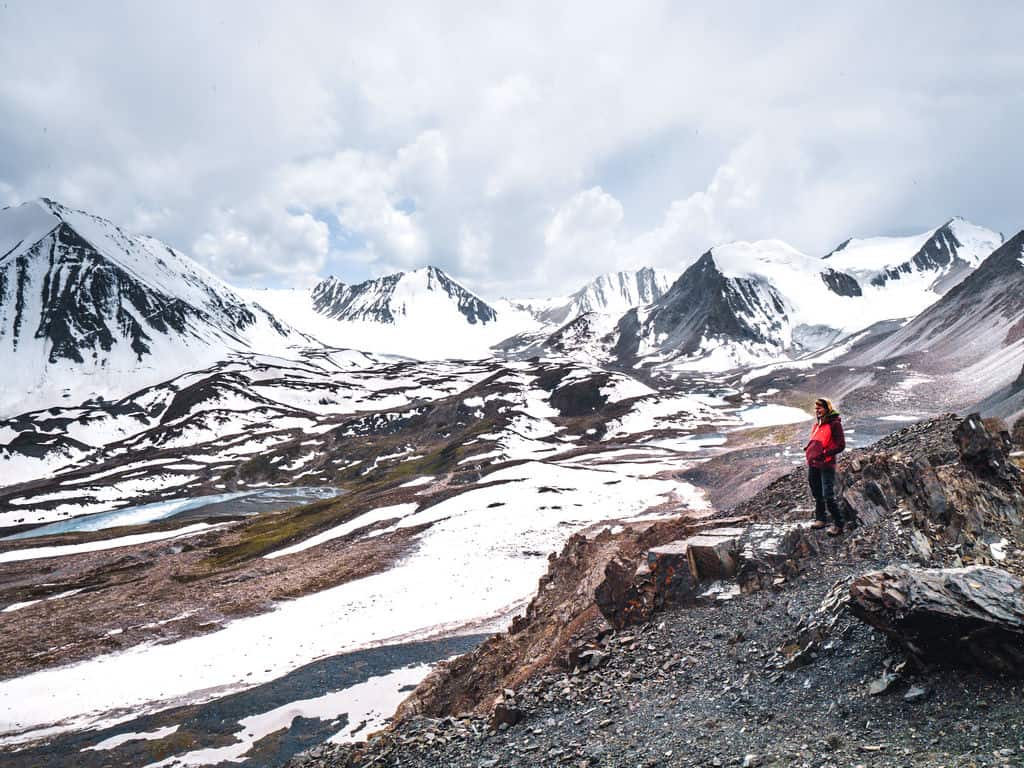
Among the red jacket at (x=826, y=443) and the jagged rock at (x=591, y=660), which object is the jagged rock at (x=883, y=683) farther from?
the red jacket at (x=826, y=443)

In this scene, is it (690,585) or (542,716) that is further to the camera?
(690,585)

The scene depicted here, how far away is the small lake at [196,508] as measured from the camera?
351 feet

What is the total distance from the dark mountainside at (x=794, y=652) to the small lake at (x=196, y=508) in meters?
95.7

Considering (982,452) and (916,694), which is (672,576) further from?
(982,452)

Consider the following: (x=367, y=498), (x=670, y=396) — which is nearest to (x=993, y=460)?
(x=367, y=498)

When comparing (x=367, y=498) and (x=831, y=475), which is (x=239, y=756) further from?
(x=367, y=498)

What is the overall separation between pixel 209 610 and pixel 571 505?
3568 cm

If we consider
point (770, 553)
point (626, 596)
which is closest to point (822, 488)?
point (770, 553)

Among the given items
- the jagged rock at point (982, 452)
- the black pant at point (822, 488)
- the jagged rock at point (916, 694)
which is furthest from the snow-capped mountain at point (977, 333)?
the jagged rock at point (916, 694)

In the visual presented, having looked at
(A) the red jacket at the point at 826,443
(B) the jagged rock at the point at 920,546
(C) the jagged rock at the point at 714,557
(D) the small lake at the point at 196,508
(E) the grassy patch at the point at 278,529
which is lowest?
(B) the jagged rock at the point at 920,546

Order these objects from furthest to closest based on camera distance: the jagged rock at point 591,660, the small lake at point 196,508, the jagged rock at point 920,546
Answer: the small lake at point 196,508, the jagged rock at point 591,660, the jagged rock at point 920,546

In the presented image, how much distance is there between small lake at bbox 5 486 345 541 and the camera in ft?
351

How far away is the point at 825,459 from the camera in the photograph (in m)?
14.8

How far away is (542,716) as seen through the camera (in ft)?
41.0
